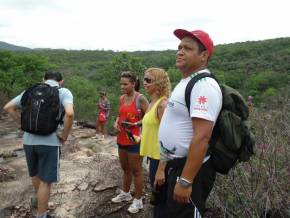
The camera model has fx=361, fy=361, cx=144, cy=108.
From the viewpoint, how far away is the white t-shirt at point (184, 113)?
78.0 inches

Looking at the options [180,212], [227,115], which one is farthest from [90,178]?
[227,115]

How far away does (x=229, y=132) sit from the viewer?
2041 millimetres

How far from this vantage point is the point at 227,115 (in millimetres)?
2053

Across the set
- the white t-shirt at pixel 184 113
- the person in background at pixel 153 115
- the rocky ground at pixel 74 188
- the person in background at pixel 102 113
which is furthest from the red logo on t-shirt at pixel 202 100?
the person in background at pixel 102 113

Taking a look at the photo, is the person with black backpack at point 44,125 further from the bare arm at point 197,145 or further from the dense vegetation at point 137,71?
the dense vegetation at point 137,71

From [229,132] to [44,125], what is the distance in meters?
1.79

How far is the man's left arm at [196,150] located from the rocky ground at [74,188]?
1.89m

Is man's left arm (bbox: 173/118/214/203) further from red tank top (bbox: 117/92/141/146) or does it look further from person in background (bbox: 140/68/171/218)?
red tank top (bbox: 117/92/141/146)

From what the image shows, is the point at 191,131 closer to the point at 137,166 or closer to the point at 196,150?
the point at 196,150

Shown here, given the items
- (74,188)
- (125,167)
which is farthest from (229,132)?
(74,188)

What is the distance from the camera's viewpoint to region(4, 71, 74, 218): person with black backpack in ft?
10.5

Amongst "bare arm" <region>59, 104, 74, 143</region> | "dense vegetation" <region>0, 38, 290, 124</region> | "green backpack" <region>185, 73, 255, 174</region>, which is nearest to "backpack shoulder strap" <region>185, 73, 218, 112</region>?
"green backpack" <region>185, 73, 255, 174</region>

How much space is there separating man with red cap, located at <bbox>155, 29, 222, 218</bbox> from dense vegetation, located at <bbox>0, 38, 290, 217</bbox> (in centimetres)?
43

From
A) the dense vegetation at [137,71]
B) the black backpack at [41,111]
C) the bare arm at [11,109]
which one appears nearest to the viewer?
the black backpack at [41,111]
